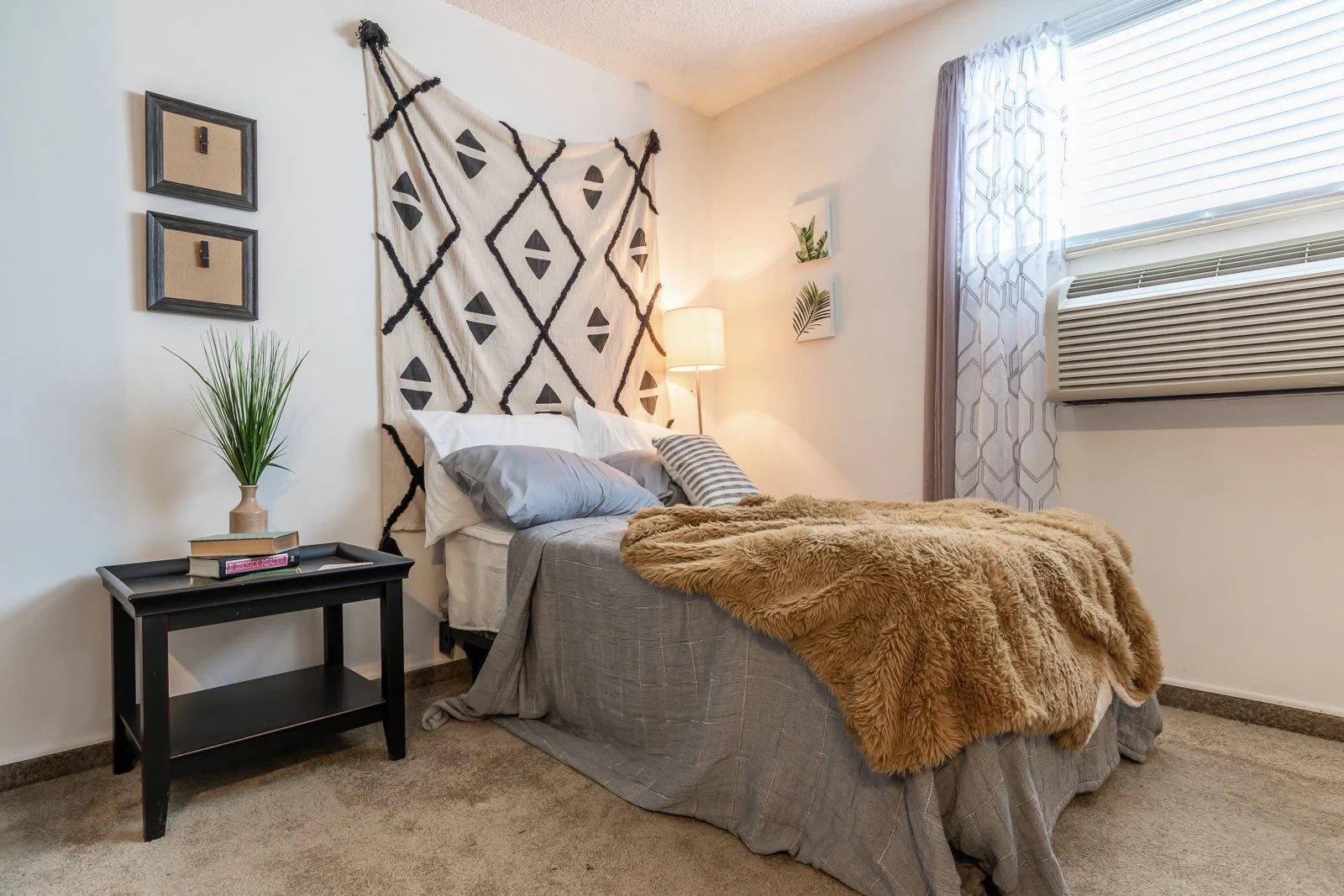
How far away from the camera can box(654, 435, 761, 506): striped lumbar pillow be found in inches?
95.7

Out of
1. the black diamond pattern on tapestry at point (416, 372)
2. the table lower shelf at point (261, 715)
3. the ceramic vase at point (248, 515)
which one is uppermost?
the black diamond pattern on tapestry at point (416, 372)

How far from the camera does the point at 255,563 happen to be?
1.73 m

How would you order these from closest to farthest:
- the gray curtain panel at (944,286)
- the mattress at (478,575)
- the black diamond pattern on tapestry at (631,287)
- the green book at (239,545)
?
the green book at (239,545)
the mattress at (478,575)
the gray curtain panel at (944,286)
the black diamond pattern on tapestry at (631,287)

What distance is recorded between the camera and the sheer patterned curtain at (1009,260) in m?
2.48

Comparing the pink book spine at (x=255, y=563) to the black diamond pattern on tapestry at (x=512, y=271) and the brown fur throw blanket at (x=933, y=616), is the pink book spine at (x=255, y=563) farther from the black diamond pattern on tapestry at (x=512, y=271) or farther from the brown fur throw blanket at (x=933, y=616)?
the black diamond pattern on tapestry at (x=512, y=271)

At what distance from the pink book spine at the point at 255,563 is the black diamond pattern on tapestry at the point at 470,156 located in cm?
156

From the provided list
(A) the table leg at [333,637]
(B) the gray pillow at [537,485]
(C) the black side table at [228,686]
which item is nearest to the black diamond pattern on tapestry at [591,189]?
(B) the gray pillow at [537,485]

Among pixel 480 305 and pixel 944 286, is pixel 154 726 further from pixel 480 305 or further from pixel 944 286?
pixel 944 286

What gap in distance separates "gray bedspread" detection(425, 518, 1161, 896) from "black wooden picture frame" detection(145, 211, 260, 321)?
1.06 metres

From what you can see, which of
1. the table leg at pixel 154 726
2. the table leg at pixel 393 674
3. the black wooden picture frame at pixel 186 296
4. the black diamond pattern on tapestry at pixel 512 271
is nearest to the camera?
the table leg at pixel 154 726

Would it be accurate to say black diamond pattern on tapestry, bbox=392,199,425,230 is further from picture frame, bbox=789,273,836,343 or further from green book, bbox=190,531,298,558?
picture frame, bbox=789,273,836,343

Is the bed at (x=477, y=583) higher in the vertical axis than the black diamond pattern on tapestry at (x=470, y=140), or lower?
lower

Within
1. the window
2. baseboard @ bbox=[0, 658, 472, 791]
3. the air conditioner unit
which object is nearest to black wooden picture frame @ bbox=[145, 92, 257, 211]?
baseboard @ bbox=[0, 658, 472, 791]

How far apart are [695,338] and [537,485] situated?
1.30 meters
